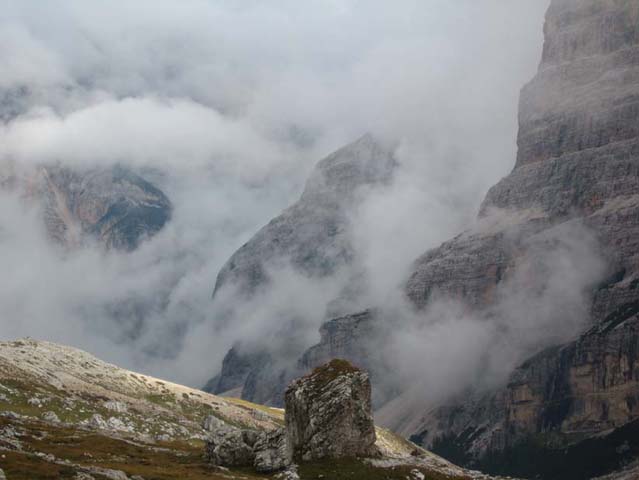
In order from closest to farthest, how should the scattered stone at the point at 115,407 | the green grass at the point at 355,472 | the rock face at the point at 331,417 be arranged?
the green grass at the point at 355,472, the rock face at the point at 331,417, the scattered stone at the point at 115,407

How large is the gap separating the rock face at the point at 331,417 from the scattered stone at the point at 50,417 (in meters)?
65.8

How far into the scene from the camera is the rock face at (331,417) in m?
113

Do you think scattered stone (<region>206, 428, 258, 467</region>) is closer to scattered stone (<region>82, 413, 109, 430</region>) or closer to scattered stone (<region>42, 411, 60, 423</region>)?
scattered stone (<region>42, 411, 60, 423</region>)

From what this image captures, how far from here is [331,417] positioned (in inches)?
4464

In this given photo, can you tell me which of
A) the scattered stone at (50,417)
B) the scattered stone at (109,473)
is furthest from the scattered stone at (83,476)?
the scattered stone at (50,417)

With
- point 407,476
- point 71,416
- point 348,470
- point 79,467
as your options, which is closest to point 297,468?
point 348,470

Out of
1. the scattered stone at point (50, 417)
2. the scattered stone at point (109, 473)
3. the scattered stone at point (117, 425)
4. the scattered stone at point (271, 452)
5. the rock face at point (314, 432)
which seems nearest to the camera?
the scattered stone at point (109, 473)

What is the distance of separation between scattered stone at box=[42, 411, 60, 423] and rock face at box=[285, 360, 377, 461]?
65.8 m

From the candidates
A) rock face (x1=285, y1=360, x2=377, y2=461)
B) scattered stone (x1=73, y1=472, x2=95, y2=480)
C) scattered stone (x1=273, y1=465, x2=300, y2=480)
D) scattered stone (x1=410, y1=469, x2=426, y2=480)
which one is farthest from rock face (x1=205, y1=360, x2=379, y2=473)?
scattered stone (x1=73, y1=472, x2=95, y2=480)

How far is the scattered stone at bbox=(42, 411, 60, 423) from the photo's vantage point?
165 meters

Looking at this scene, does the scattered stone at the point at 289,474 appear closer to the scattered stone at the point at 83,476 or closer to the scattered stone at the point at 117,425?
the scattered stone at the point at 83,476

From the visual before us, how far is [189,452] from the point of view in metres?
135

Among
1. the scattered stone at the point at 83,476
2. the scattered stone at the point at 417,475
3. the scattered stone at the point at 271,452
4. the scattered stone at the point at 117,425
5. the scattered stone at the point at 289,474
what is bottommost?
the scattered stone at the point at 83,476

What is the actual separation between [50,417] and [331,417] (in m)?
76.3
